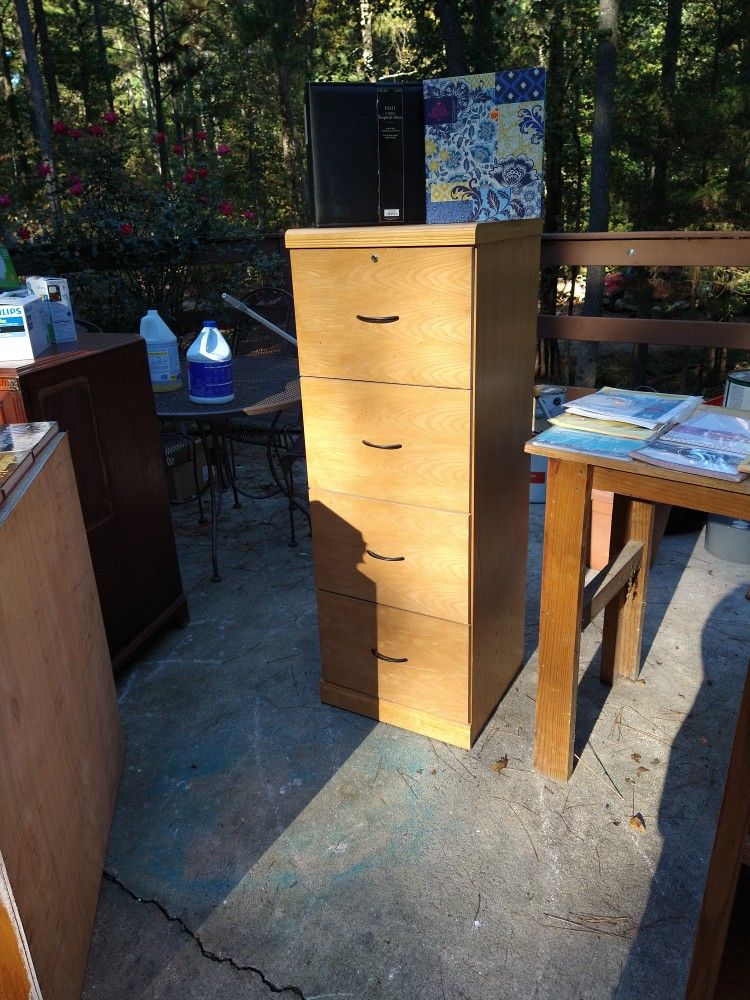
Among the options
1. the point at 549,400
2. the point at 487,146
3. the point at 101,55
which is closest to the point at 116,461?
the point at 487,146

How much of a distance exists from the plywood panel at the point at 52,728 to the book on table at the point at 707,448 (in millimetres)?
1235

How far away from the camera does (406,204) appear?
187 cm

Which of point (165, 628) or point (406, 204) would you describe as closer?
point (406, 204)

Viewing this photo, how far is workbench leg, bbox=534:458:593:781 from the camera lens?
158cm

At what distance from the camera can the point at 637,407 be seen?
1.77 metres

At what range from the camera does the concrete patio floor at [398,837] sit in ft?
4.50

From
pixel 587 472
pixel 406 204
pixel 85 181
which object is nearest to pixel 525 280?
pixel 406 204

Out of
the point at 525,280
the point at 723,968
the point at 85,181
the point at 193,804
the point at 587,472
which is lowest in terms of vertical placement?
the point at 193,804

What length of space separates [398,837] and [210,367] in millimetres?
1752

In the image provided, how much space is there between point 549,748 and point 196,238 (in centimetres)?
392

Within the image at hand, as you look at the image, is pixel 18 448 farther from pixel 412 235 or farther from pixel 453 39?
pixel 453 39

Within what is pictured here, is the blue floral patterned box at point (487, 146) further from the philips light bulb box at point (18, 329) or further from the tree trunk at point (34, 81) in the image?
the tree trunk at point (34, 81)

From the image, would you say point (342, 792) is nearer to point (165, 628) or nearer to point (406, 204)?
point (165, 628)

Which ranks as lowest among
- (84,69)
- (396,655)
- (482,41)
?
(396,655)
